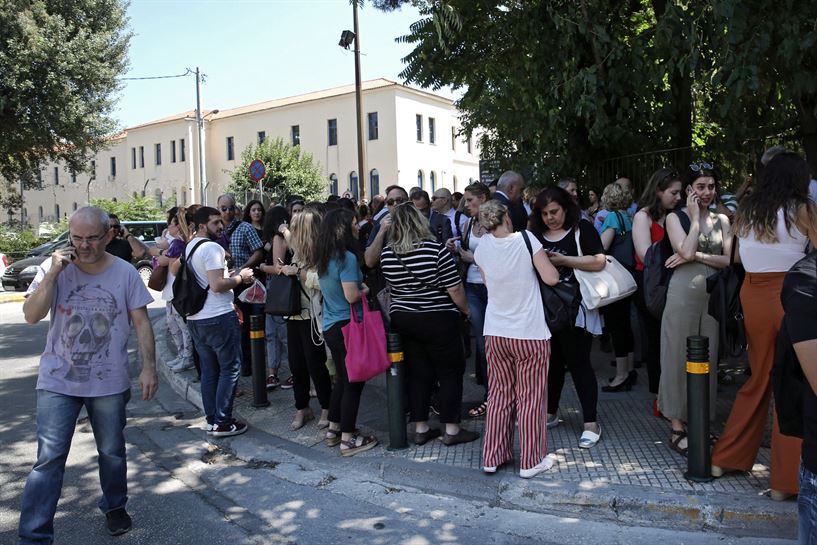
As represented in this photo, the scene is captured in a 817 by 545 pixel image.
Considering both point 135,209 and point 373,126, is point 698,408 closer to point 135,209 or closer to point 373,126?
point 135,209

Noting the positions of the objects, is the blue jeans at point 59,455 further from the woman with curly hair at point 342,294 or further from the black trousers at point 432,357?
the black trousers at point 432,357

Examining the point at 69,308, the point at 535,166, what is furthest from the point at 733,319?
the point at 535,166

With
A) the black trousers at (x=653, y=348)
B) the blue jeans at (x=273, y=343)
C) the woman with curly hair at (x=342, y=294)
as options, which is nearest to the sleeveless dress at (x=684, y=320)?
the black trousers at (x=653, y=348)

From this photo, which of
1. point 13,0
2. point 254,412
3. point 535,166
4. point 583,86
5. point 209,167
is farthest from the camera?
point 209,167

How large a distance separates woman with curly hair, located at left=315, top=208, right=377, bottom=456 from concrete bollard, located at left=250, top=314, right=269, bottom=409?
1478mm

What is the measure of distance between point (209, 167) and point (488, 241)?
5517 cm

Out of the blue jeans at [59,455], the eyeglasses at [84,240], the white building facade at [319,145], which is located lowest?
the blue jeans at [59,455]

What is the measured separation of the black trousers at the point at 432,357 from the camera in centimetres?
508

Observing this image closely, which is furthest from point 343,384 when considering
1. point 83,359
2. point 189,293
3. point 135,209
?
point 135,209

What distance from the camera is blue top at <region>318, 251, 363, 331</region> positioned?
520 centimetres

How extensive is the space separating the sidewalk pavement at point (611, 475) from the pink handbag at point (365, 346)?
0.67 meters

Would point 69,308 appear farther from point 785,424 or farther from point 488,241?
point 785,424

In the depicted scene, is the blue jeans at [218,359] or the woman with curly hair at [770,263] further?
the blue jeans at [218,359]

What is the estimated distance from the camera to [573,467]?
4719 mm
